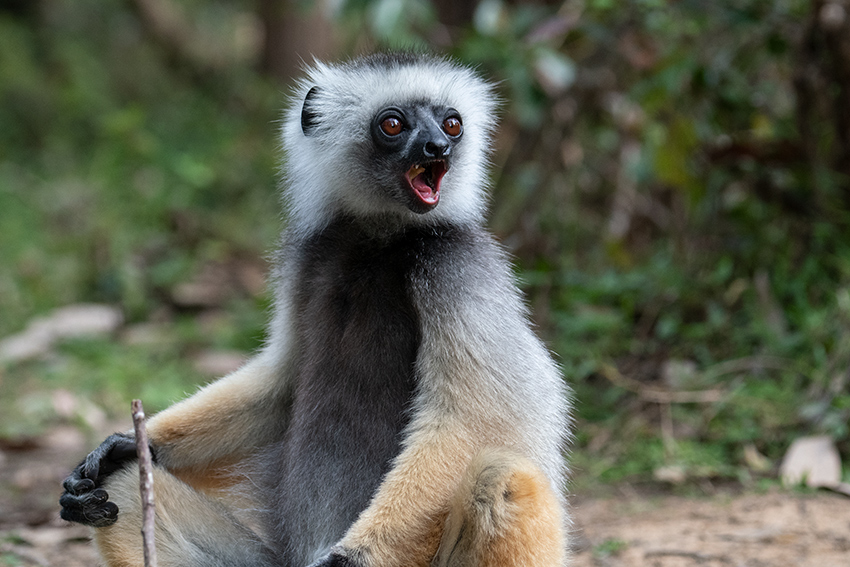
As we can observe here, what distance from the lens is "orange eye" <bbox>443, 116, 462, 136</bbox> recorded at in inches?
155

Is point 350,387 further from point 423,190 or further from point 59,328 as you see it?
point 59,328

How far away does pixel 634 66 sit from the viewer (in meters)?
7.38

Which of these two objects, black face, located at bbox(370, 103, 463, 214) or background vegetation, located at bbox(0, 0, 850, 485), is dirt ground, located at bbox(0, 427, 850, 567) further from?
black face, located at bbox(370, 103, 463, 214)

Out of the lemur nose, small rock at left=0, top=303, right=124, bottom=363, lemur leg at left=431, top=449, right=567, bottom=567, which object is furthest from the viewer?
small rock at left=0, top=303, right=124, bottom=363

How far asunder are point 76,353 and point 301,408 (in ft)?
16.4

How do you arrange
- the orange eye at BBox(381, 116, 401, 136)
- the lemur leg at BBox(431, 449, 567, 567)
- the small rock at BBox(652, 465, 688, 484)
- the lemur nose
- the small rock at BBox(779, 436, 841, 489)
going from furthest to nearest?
the small rock at BBox(652, 465, 688, 484) < the small rock at BBox(779, 436, 841, 489) < the orange eye at BBox(381, 116, 401, 136) < the lemur nose < the lemur leg at BBox(431, 449, 567, 567)

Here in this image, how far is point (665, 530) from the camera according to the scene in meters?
5.00

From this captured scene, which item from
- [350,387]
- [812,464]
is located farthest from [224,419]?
[812,464]

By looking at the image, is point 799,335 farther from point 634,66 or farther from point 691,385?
point 634,66

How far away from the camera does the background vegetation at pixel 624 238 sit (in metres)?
6.19

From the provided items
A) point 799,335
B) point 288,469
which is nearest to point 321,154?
point 288,469

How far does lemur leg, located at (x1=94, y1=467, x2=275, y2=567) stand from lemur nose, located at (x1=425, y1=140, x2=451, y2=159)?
5.72 feet

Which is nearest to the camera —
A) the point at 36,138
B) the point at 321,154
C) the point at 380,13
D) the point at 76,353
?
the point at 321,154

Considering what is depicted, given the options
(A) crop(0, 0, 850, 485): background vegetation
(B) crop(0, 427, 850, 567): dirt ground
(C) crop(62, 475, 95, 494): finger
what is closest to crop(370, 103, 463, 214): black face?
(A) crop(0, 0, 850, 485): background vegetation
